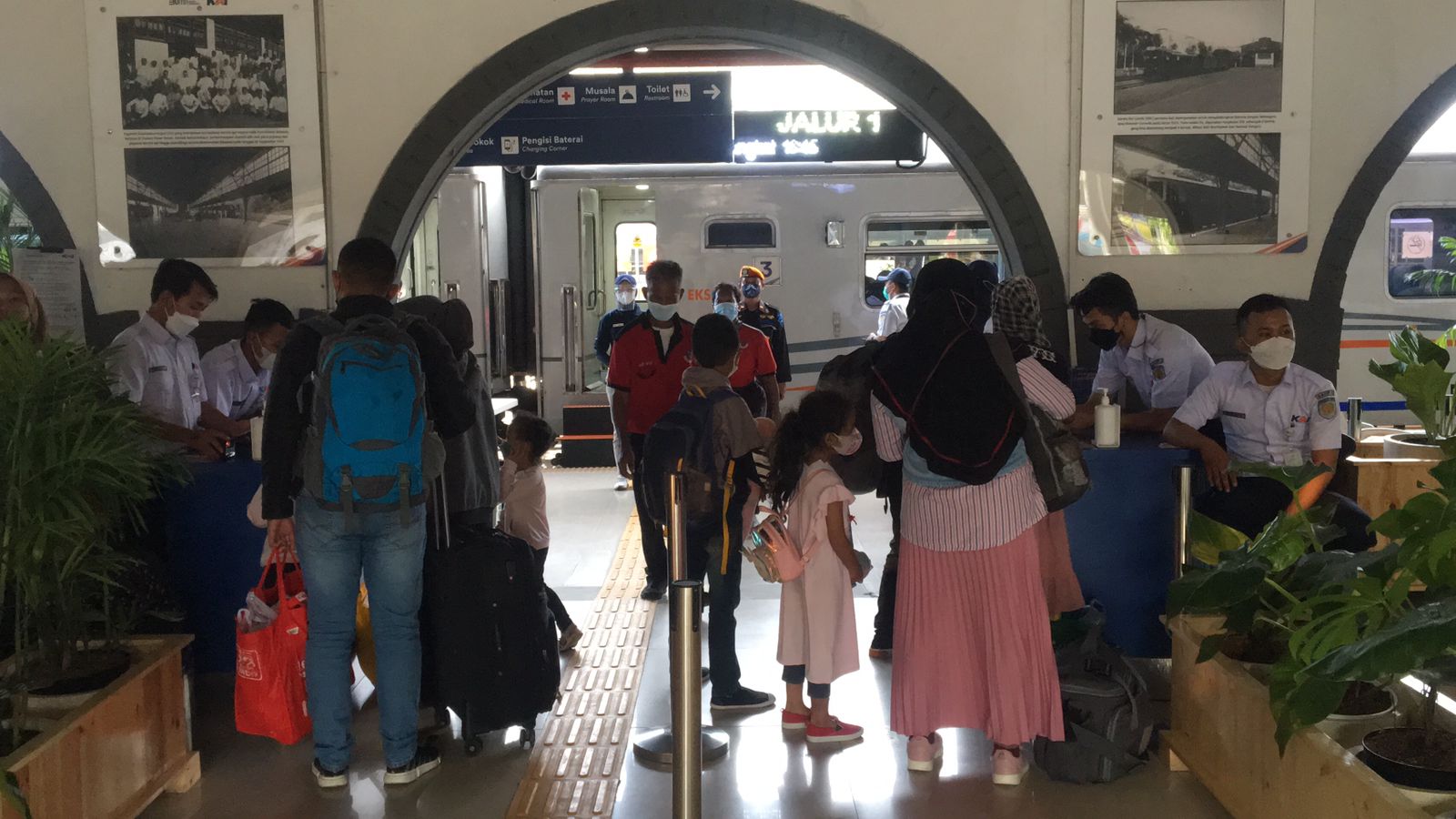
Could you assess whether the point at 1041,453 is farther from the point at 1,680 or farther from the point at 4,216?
the point at 4,216

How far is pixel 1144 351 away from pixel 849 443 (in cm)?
146

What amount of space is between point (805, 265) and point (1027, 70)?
497 centimetres

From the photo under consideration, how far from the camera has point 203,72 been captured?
4922mm

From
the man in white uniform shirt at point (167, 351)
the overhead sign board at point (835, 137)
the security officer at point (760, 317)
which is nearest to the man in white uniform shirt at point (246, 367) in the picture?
the man in white uniform shirt at point (167, 351)

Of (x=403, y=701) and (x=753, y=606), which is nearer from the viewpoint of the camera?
(x=403, y=701)

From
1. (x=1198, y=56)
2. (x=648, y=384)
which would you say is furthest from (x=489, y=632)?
(x=1198, y=56)

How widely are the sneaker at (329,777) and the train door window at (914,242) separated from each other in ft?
22.7

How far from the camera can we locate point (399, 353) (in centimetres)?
342

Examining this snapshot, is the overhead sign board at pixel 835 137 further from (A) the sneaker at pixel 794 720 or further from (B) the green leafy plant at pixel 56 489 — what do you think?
(B) the green leafy plant at pixel 56 489

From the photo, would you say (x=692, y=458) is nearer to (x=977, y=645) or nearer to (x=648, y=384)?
(x=977, y=645)

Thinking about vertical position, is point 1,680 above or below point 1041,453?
below

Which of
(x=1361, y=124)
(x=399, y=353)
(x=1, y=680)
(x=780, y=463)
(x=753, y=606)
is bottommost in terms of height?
(x=753, y=606)

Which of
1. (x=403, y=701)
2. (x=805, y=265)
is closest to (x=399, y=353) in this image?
(x=403, y=701)

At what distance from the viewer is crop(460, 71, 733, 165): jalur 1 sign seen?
22.5 feet
